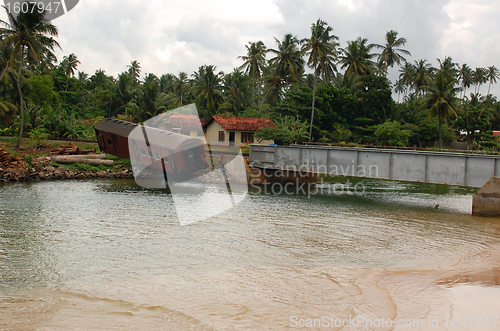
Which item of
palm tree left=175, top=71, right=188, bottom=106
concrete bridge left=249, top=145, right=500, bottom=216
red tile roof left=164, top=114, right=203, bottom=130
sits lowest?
concrete bridge left=249, top=145, right=500, bottom=216

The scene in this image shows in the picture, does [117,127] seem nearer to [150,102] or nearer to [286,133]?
[150,102]

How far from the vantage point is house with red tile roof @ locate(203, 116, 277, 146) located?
5312 centimetres

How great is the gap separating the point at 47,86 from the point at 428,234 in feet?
174

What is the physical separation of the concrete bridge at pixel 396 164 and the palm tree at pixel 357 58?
3926 centimetres

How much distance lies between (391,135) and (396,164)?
28.7 metres

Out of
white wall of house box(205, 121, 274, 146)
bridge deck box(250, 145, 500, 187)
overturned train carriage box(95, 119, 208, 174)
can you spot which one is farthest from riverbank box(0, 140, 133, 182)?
white wall of house box(205, 121, 274, 146)

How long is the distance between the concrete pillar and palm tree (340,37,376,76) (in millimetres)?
46157

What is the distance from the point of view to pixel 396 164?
23953 millimetres

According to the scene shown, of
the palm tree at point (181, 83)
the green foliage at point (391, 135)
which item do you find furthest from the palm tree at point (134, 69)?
the green foliage at point (391, 135)

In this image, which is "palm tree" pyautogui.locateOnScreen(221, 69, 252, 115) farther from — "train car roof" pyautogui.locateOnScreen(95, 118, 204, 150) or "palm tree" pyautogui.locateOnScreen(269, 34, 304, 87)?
"train car roof" pyautogui.locateOnScreen(95, 118, 204, 150)

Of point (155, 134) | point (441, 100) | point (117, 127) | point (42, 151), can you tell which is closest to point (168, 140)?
point (155, 134)

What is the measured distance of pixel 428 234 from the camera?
676 inches

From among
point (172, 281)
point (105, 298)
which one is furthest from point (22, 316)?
point (172, 281)

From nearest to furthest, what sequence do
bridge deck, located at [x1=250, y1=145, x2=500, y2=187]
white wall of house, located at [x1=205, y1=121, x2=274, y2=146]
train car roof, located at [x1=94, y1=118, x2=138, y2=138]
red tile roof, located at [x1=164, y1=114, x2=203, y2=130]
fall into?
bridge deck, located at [x1=250, y1=145, x2=500, y2=187] < train car roof, located at [x1=94, y1=118, x2=138, y2=138] < white wall of house, located at [x1=205, y1=121, x2=274, y2=146] < red tile roof, located at [x1=164, y1=114, x2=203, y2=130]
